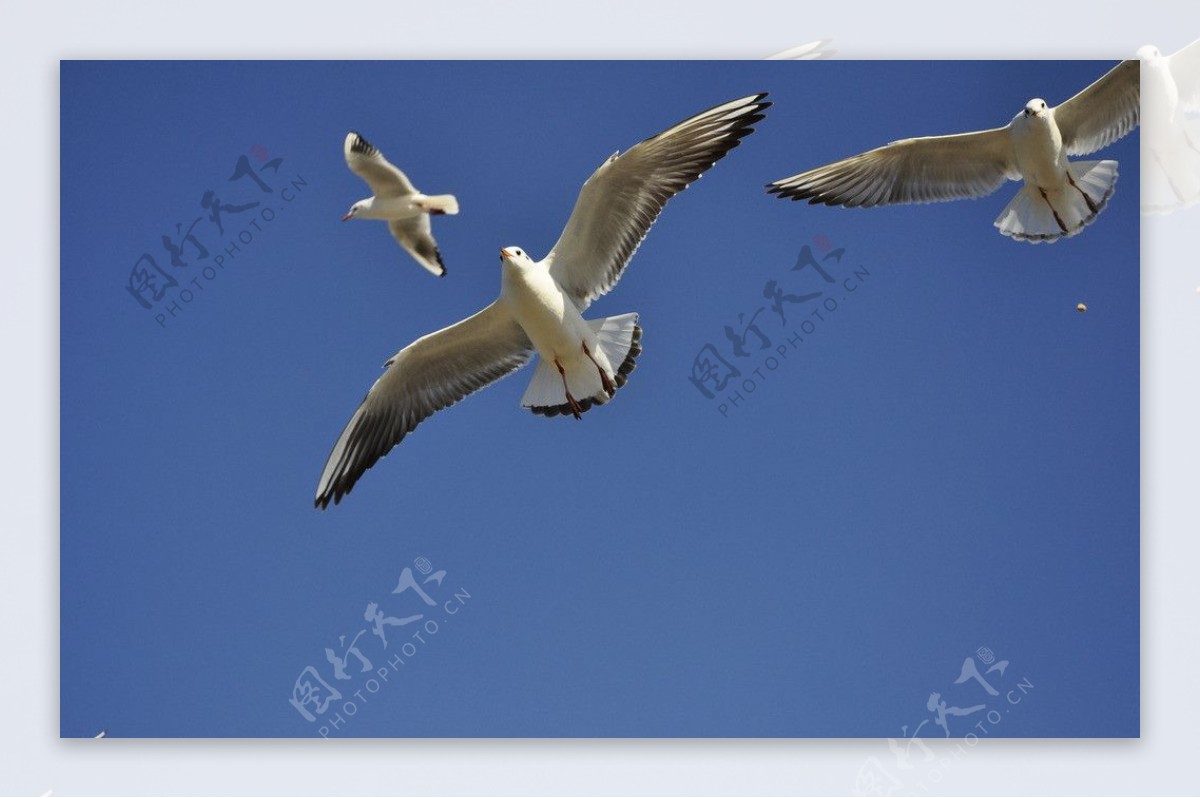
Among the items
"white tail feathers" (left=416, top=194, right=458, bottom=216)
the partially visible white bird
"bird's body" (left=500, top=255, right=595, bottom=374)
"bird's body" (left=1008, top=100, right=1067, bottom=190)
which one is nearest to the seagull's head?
"bird's body" (left=500, top=255, right=595, bottom=374)

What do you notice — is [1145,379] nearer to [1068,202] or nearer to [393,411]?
[1068,202]

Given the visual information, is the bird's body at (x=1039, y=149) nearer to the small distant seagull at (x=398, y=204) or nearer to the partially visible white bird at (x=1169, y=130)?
the partially visible white bird at (x=1169, y=130)

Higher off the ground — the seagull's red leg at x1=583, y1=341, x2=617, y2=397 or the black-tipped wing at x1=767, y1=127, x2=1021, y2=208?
the black-tipped wing at x1=767, y1=127, x2=1021, y2=208

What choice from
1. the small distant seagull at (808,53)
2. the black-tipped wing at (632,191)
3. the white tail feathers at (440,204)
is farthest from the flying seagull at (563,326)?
the white tail feathers at (440,204)

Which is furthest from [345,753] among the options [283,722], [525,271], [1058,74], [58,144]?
[1058,74]

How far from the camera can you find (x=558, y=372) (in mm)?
4574

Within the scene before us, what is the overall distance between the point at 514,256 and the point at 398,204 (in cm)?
78

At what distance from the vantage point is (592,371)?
14.8 ft

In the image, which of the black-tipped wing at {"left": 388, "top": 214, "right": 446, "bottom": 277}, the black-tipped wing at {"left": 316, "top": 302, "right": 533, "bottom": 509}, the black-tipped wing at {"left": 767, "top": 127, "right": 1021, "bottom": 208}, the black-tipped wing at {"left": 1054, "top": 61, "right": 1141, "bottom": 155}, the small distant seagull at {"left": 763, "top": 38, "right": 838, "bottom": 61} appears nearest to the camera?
the small distant seagull at {"left": 763, "top": 38, "right": 838, "bottom": 61}

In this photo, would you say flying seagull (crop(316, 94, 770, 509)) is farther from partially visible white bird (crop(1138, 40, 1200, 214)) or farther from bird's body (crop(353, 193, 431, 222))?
partially visible white bird (crop(1138, 40, 1200, 214))

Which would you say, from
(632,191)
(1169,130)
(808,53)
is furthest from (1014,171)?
(632,191)

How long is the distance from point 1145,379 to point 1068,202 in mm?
783

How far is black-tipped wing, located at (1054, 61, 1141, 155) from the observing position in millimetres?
4277

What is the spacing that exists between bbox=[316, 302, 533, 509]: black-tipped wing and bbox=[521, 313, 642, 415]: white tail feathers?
0.35 feet
